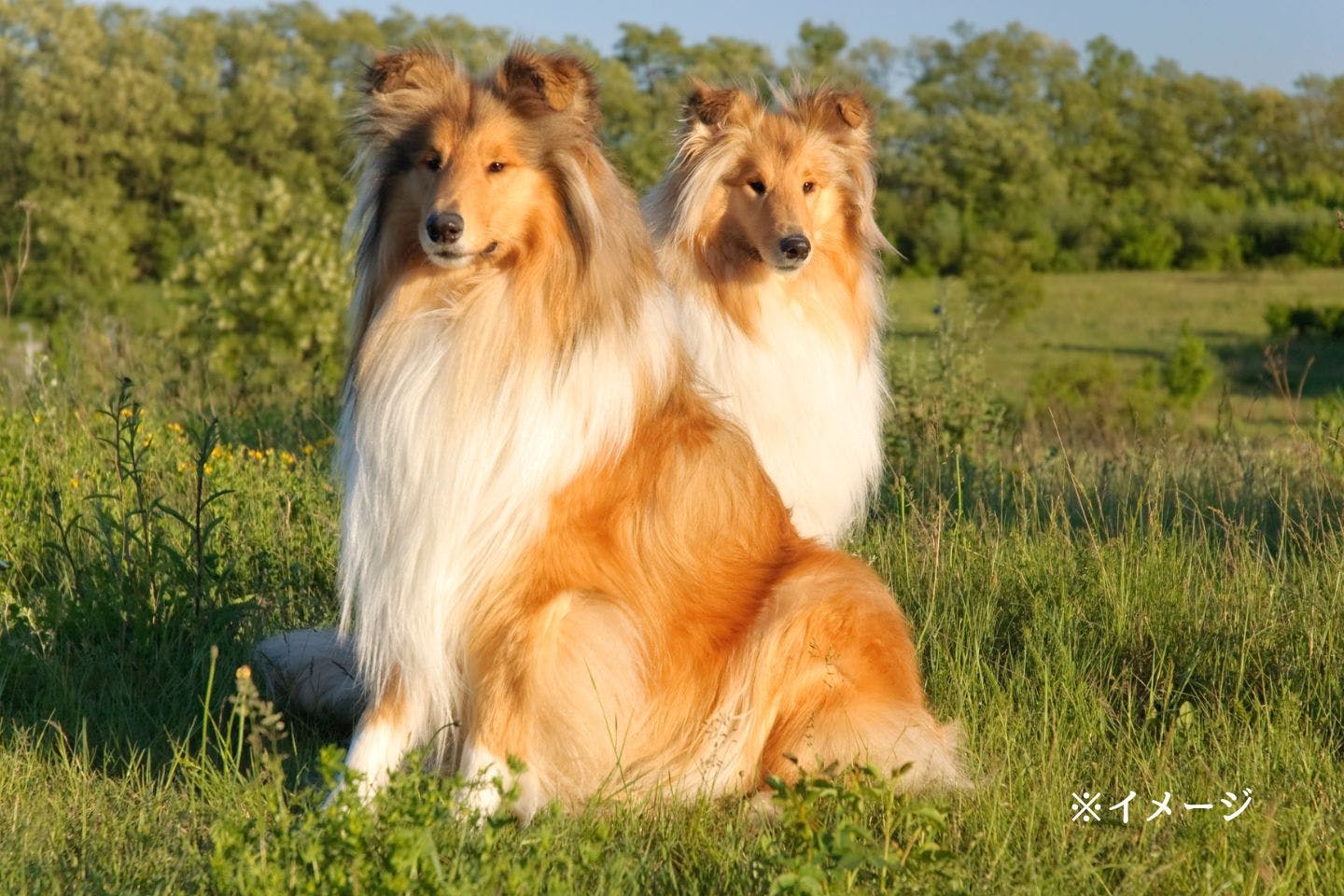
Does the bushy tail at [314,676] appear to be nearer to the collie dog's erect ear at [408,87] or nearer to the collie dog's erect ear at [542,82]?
the collie dog's erect ear at [408,87]

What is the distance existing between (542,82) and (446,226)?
511mm

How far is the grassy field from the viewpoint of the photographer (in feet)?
9.91

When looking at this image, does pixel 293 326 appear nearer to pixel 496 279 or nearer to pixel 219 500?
pixel 219 500

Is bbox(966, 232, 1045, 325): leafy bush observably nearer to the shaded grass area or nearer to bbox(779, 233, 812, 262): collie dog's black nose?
the shaded grass area

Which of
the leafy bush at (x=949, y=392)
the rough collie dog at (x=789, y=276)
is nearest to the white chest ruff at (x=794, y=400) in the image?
the rough collie dog at (x=789, y=276)

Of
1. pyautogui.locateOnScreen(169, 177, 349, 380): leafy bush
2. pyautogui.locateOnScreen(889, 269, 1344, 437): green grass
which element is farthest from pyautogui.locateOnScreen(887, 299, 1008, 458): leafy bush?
pyautogui.locateOnScreen(889, 269, 1344, 437): green grass

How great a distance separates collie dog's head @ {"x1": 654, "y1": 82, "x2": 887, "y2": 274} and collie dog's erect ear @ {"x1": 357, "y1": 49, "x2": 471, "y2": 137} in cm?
207

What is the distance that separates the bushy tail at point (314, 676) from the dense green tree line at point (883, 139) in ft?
72.0

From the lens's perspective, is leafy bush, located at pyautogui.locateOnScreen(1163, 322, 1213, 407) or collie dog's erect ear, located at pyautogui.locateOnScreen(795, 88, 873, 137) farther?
leafy bush, located at pyautogui.locateOnScreen(1163, 322, 1213, 407)

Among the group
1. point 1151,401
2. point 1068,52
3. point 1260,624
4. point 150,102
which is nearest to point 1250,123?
point 1068,52

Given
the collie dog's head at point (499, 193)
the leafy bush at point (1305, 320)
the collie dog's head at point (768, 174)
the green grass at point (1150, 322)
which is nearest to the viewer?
the collie dog's head at point (499, 193)

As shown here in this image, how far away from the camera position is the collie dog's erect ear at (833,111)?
573cm

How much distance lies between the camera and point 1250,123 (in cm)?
4809

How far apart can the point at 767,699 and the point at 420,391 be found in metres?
1.27
